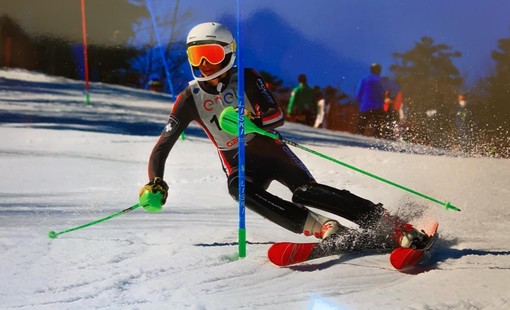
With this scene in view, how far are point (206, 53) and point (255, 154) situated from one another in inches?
13.6

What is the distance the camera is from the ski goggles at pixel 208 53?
1.76 meters

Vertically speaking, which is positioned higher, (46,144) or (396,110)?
(396,110)

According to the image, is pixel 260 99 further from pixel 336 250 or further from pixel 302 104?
pixel 302 104

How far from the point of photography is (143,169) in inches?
121

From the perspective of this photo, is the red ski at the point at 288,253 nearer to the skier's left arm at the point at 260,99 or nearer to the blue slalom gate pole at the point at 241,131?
the blue slalom gate pole at the point at 241,131

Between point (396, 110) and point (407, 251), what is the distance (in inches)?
43.1

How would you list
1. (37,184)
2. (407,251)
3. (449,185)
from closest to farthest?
(407,251)
(449,185)
(37,184)

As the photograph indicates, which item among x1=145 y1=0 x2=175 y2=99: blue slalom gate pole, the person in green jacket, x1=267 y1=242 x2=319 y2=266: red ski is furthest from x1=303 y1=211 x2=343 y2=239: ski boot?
the person in green jacket

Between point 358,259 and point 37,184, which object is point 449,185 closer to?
point 358,259

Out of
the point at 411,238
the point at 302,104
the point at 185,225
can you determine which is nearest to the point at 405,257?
the point at 411,238

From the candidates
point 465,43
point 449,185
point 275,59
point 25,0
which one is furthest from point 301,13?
point 25,0

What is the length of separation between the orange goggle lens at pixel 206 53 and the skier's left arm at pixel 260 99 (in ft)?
0.30

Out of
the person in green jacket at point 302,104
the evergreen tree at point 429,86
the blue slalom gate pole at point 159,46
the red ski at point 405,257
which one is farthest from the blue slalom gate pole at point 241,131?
the person in green jacket at point 302,104

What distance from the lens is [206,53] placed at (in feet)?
5.78
